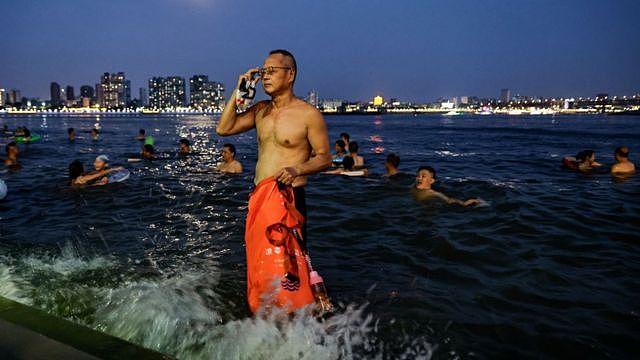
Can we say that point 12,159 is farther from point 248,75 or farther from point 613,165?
point 613,165

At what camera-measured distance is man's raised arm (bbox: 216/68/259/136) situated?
13.8 ft

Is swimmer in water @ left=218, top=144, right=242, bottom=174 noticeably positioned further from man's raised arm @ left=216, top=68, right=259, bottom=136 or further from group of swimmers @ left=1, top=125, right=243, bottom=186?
man's raised arm @ left=216, top=68, right=259, bottom=136

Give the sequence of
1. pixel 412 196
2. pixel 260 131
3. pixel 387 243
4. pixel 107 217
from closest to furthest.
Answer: pixel 260 131, pixel 387 243, pixel 107 217, pixel 412 196

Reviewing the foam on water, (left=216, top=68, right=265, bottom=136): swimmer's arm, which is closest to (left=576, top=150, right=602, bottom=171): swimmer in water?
the foam on water

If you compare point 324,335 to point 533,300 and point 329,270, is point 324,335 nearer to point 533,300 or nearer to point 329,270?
point 329,270

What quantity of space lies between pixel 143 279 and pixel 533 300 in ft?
16.0

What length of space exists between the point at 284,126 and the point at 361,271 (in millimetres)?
A: 2817

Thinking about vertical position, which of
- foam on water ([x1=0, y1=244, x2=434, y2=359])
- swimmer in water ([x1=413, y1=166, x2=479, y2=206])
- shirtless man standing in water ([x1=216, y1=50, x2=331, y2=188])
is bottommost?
foam on water ([x1=0, y1=244, x2=434, y2=359])

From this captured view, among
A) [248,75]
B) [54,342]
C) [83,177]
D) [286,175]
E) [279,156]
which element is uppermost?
[248,75]

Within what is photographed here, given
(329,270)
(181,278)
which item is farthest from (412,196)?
(181,278)

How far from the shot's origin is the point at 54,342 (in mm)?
2521

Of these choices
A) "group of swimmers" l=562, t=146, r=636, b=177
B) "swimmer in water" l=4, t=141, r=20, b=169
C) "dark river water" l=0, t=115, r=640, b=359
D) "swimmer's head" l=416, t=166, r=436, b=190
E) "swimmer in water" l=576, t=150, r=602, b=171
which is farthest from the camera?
"swimmer in water" l=4, t=141, r=20, b=169

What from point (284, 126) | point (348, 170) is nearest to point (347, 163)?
point (348, 170)

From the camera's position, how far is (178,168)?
17094mm
